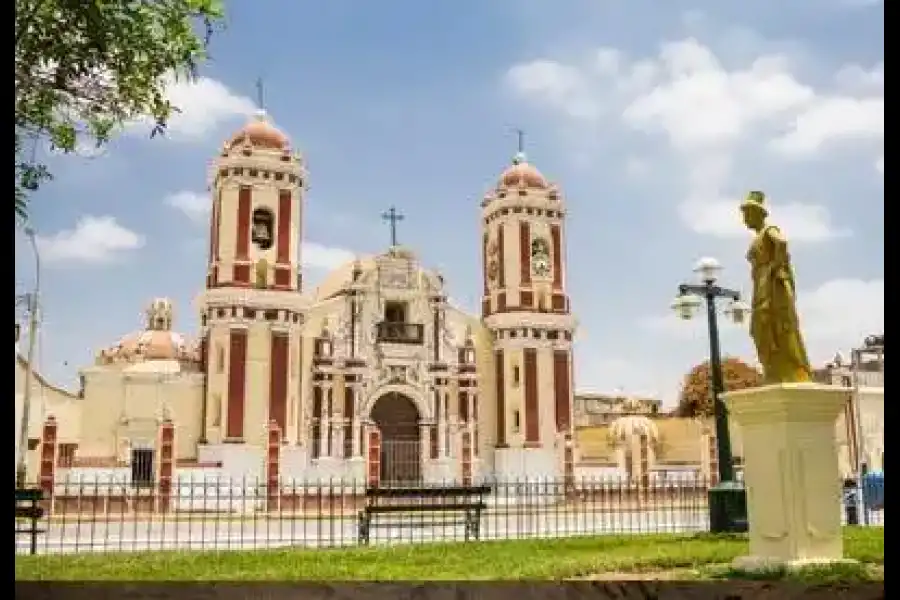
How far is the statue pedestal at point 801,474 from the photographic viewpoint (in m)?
4.76

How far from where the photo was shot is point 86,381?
19375 mm

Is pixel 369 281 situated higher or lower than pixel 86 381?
higher

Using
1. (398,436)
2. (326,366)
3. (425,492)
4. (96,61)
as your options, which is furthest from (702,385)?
(96,61)

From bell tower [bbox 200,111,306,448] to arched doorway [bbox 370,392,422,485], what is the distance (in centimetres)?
243

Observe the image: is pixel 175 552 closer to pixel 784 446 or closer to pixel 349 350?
pixel 784 446

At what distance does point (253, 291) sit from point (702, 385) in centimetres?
Result: 1298

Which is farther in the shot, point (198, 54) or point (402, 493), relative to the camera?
point (402, 493)

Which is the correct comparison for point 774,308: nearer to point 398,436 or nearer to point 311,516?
point 311,516

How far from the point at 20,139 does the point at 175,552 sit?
4451mm

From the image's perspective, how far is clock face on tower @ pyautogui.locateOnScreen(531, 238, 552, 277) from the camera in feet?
77.1

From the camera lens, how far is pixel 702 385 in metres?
25.2

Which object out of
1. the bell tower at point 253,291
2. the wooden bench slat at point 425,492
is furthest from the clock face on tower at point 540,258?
the wooden bench slat at point 425,492

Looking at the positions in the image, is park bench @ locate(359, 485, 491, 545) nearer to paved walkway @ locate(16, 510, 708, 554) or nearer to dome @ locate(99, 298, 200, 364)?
paved walkway @ locate(16, 510, 708, 554)
